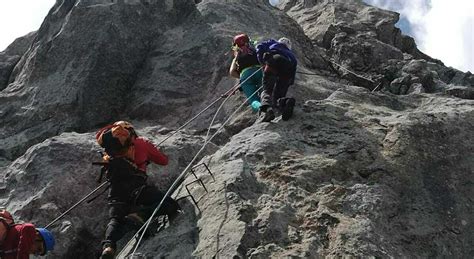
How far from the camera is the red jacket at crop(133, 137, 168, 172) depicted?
9688 millimetres

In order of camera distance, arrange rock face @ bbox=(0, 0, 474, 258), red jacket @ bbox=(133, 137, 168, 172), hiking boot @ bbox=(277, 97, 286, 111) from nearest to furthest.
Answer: rock face @ bbox=(0, 0, 474, 258), red jacket @ bbox=(133, 137, 168, 172), hiking boot @ bbox=(277, 97, 286, 111)

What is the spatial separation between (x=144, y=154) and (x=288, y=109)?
2.59 m

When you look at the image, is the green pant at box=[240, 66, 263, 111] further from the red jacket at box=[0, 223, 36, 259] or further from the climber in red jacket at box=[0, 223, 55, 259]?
the red jacket at box=[0, 223, 36, 259]

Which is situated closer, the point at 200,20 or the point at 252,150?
the point at 252,150

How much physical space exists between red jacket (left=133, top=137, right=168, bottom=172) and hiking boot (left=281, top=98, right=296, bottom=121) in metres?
2.23

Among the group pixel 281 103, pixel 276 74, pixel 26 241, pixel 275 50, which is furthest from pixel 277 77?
pixel 26 241

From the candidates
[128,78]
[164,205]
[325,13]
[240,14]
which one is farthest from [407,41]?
[164,205]

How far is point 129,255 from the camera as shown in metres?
8.59

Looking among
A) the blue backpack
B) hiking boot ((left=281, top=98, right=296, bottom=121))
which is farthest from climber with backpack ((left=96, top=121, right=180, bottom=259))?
the blue backpack

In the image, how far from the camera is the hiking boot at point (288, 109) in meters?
10.5

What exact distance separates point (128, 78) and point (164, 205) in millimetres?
7624

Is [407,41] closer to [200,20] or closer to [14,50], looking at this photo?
[200,20]

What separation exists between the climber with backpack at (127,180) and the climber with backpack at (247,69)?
368 centimetres

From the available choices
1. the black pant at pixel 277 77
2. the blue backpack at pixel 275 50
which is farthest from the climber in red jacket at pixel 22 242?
the blue backpack at pixel 275 50
